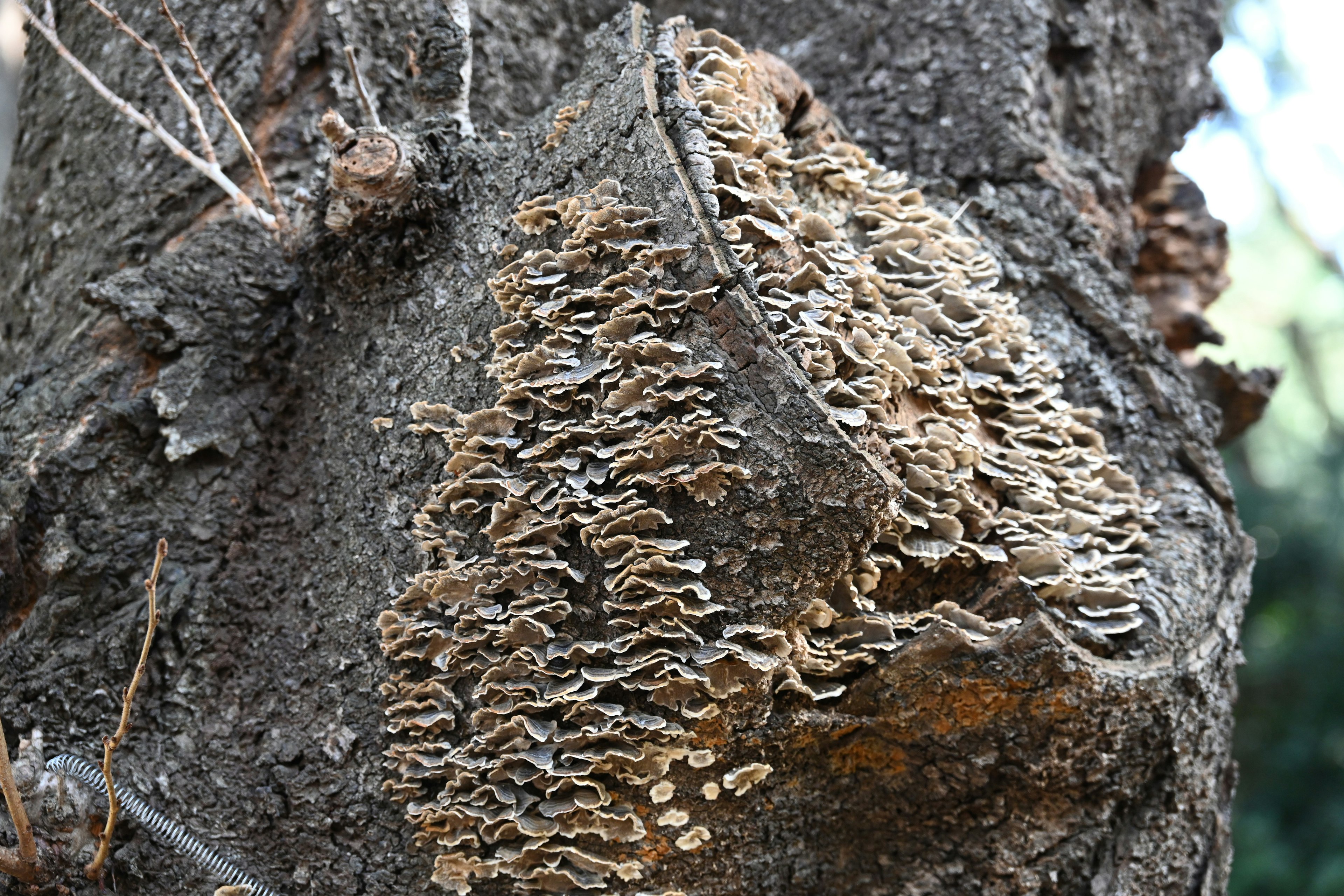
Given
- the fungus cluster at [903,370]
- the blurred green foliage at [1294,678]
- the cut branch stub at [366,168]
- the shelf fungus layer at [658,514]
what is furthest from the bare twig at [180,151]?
the blurred green foliage at [1294,678]

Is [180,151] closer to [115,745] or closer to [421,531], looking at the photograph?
[421,531]

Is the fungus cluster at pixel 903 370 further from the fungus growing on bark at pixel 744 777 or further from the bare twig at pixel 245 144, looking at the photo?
the bare twig at pixel 245 144

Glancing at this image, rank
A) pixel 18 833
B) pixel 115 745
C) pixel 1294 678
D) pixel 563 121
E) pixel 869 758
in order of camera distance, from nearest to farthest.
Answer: pixel 115 745, pixel 18 833, pixel 869 758, pixel 563 121, pixel 1294 678

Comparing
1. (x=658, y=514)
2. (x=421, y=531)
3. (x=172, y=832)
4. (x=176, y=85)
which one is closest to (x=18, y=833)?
(x=172, y=832)

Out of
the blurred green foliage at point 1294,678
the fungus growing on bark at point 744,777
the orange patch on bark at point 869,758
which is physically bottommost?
the blurred green foliage at point 1294,678

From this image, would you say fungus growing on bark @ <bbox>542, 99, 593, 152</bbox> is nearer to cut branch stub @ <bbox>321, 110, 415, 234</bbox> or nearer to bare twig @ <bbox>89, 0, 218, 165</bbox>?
cut branch stub @ <bbox>321, 110, 415, 234</bbox>

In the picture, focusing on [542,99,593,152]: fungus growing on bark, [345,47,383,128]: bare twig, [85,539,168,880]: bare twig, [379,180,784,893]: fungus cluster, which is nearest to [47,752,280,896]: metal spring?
[85,539,168,880]: bare twig
